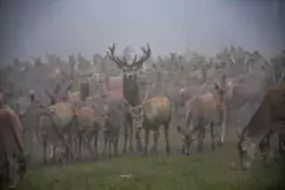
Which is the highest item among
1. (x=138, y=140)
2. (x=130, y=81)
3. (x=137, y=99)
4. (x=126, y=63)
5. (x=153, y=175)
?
(x=126, y=63)

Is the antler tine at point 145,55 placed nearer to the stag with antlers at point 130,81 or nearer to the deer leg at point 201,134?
the stag with antlers at point 130,81

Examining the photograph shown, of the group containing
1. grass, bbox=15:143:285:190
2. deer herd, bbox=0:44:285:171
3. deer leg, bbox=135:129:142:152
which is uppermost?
deer herd, bbox=0:44:285:171

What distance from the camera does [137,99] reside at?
108 inches

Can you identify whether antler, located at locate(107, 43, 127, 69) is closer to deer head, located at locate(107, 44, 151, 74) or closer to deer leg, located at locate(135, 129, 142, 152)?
deer head, located at locate(107, 44, 151, 74)

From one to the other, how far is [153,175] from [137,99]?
45cm

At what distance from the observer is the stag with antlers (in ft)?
8.89

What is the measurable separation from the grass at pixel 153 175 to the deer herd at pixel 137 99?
58mm

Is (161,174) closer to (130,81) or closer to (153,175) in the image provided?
(153,175)

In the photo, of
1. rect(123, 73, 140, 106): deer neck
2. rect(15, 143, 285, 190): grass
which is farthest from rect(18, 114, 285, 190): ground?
rect(123, 73, 140, 106): deer neck

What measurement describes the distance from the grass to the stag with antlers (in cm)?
13

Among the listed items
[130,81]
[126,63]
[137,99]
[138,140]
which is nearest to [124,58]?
[126,63]

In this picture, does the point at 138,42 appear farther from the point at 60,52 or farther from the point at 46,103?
the point at 46,103

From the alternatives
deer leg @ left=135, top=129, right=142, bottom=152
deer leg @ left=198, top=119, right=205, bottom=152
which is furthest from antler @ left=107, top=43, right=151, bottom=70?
deer leg @ left=198, top=119, right=205, bottom=152

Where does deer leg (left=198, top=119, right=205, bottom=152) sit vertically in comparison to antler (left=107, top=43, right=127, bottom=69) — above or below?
below
